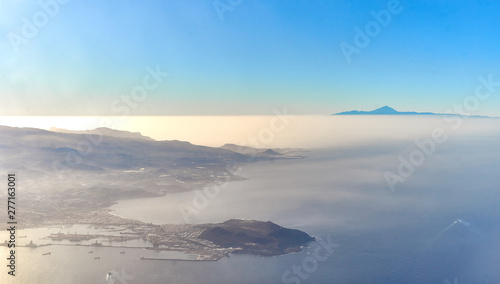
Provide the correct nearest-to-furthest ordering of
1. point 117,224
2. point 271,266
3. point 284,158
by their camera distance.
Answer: point 271,266
point 117,224
point 284,158

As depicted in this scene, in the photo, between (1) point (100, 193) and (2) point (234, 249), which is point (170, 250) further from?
(1) point (100, 193)

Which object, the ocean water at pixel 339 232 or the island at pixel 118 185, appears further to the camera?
the island at pixel 118 185

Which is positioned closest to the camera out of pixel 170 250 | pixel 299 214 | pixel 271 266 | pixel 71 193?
pixel 271 266

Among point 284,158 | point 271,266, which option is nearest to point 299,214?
point 271,266

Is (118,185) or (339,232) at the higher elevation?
(118,185)

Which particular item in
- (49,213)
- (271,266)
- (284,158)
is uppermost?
(284,158)

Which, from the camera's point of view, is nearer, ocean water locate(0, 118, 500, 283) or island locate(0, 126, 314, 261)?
ocean water locate(0, 118, 500, 283)

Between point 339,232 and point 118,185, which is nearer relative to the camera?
point 339,232

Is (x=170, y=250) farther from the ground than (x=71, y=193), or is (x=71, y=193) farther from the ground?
(x=71, y=193)
